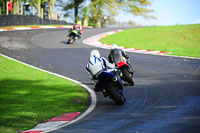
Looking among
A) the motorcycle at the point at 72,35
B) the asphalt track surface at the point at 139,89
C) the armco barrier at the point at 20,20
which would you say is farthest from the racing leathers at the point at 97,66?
the armco barrier at the point at 20,20

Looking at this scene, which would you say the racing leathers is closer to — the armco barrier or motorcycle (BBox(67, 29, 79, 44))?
motorcycle (BBox(67, 29, 79, 44))

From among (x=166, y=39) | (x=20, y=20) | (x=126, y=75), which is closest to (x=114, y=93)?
(x=126, y=75)

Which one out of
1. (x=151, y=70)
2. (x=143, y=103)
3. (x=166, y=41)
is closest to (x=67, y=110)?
(x=143, y=103)

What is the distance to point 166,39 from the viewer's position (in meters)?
26.5

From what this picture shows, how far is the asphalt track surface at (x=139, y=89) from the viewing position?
22.2 ft

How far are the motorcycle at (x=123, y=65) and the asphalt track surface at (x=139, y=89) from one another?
30 cm

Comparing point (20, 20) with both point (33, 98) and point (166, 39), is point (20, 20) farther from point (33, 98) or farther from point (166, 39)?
point (33, 98)

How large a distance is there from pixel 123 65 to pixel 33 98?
118 inches

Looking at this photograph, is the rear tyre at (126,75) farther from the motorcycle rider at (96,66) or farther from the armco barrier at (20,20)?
the armco barrier at (20,20)

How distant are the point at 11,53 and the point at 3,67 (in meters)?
4.42

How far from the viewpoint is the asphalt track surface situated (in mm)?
6754

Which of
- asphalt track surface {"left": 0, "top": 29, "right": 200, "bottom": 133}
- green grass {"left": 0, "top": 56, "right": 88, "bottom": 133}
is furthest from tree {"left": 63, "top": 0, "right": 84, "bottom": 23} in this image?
green grass {"left": 0, "top": 56, "right": 88, "bottom": 133}

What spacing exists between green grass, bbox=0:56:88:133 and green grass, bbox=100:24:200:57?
31.8ft

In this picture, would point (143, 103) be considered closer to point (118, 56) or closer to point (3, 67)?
point (118, 56)
